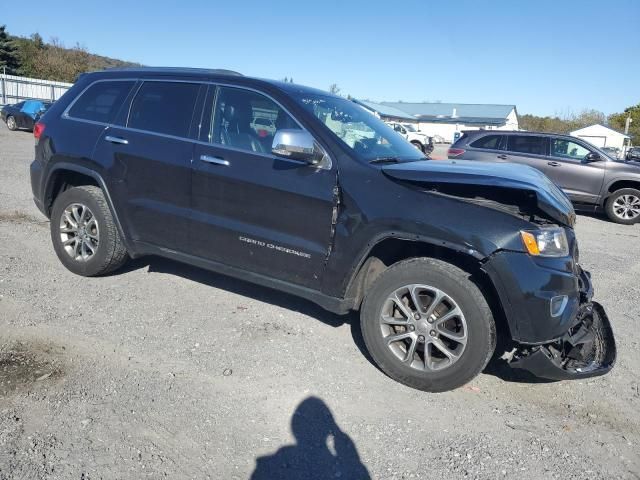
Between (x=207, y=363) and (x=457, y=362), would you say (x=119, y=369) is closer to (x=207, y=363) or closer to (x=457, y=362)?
(x=207, y=363)

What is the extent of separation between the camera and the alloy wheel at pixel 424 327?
131 inches

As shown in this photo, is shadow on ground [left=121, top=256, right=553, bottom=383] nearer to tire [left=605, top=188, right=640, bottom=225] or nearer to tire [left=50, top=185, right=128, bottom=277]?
tire [left=50, top=185, right=128, bottom=277]

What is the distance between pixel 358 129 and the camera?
4.25 metres

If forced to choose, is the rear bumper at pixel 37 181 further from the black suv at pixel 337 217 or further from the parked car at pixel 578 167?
the parked car at pixel 578 167

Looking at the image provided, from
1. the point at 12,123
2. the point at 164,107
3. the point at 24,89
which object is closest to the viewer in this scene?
the point at 164,107

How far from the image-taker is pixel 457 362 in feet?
10.8

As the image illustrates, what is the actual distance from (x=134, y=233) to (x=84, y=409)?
190 cm

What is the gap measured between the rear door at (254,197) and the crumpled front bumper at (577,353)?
1.46 metres

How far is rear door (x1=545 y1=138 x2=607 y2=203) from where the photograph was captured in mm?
11016

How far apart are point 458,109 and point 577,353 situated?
78782 millimetres

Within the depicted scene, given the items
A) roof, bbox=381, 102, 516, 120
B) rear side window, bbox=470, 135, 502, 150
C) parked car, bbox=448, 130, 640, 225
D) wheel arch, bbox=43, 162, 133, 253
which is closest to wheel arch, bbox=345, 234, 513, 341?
wheel arch, bbox=43, 162, 133, 253

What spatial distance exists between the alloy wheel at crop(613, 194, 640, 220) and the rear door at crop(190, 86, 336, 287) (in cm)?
958

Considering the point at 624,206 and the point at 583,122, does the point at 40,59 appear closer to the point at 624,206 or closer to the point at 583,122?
the point at 624,206

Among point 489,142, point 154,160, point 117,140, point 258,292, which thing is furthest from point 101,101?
point 489,142
